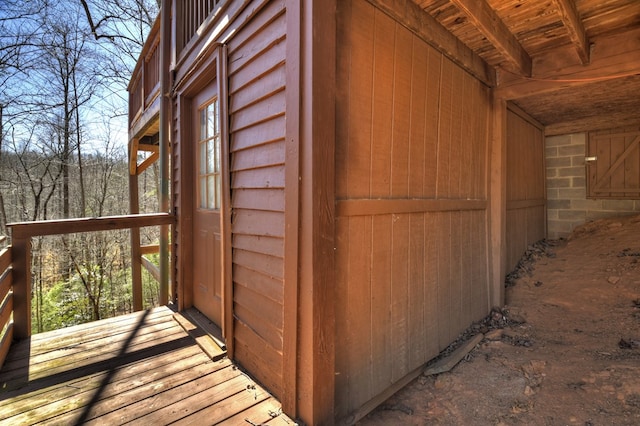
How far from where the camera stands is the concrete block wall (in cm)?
465

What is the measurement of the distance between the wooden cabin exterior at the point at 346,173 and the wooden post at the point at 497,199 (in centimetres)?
2

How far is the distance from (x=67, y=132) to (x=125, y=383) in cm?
960

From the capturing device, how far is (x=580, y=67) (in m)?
2.63

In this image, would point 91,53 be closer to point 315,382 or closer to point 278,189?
point 278,189

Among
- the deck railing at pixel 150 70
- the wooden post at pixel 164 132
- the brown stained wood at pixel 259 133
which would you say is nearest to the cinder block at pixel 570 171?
the brown stained wood at pixel 259 133

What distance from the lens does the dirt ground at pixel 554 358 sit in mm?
1735

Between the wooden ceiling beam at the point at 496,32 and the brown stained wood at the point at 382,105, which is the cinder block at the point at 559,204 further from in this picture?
the brown stained wood at the point at 382,105

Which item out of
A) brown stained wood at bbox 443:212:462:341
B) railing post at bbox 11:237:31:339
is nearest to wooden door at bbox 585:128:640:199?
brown stained wood at bbox 443:212:462:341

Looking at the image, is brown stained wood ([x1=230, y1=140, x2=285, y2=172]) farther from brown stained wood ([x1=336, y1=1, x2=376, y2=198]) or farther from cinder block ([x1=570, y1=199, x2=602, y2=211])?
cinder block ([x1=570, y1=199, x2=602, y2=211])

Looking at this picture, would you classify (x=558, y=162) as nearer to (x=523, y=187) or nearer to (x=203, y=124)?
(x=523, y=187)

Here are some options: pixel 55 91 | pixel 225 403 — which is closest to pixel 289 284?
pixel 225 403

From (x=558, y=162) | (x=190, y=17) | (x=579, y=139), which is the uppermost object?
(x=190, y=17)

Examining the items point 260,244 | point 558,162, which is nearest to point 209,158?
point 260,244

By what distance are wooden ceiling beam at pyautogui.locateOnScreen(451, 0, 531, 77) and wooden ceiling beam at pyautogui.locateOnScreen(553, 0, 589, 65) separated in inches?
14.0
